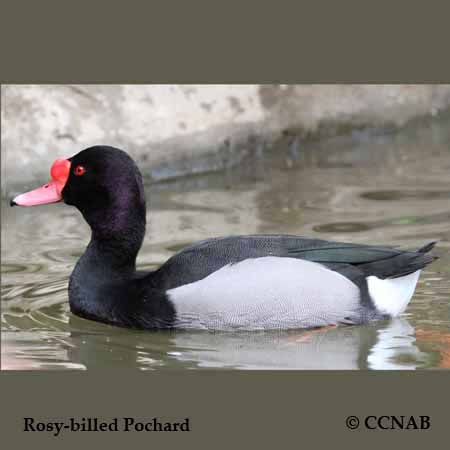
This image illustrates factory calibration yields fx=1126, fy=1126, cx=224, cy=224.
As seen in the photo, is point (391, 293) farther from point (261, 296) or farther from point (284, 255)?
point (261, 296)

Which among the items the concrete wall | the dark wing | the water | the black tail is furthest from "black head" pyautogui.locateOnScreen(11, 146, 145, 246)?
the concrete wall

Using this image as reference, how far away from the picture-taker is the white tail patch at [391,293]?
7266 mm

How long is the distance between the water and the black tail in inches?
12.5

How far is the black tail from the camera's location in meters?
7.28

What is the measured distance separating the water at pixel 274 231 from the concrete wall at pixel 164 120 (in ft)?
0.74

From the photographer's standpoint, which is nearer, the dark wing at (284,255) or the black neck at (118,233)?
the dark wing at (284,255)

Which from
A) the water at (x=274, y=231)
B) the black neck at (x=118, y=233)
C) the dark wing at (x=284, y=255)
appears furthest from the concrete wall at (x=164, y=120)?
the dark wing at (x=284, y=255)

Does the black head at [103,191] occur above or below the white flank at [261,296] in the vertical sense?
above

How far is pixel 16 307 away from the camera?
7.79 m

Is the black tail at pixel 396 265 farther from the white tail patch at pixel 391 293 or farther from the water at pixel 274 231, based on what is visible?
the water at pixel 274 231

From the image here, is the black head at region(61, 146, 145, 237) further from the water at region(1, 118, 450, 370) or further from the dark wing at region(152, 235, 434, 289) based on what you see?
the water at region(1, 118, 450, 370)

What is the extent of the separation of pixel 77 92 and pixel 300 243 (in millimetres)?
4794

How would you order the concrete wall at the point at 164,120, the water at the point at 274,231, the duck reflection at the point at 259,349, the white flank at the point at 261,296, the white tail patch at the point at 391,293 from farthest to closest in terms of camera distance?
the concrete wall at the point at 164,120
the white tail patch at the point at 391,293
the white flank at the point at 261,296
the water at the point at 274,231
the duck reflection at the point at 259,349

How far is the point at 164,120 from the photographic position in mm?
11609
